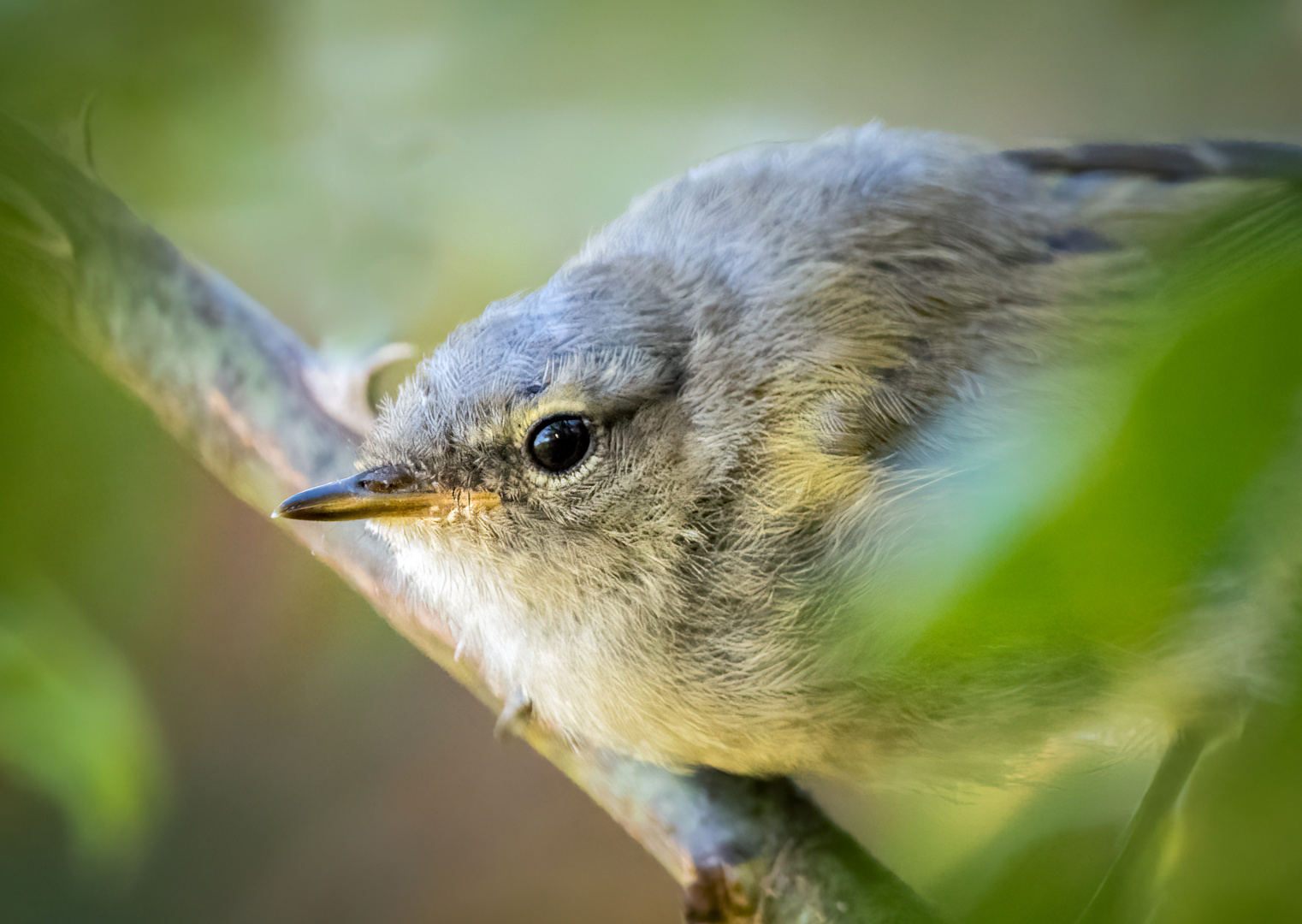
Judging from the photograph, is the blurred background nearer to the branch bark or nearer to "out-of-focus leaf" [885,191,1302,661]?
the branch bark

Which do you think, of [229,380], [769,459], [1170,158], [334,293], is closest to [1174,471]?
[769,459]

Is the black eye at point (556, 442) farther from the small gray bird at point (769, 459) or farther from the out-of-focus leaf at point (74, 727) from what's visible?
the out-of-focus leaf at point (74, 727)

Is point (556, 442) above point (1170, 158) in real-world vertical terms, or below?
above

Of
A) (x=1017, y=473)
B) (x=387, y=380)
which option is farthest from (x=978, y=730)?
(x=387, y=380)

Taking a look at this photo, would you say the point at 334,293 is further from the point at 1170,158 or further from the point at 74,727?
the point at 1170,158

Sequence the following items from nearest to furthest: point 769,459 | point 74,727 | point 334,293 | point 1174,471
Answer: point 1174,471
point 769,459
point 74,727
point 334,293

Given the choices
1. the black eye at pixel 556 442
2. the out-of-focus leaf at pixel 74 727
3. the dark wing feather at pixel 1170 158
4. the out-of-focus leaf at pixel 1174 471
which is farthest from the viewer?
the out-of-focus leaf at pixel 74 727

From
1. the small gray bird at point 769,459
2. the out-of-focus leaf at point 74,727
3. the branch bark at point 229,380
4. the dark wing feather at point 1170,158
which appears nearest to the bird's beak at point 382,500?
the small gray bird at point 769,459
